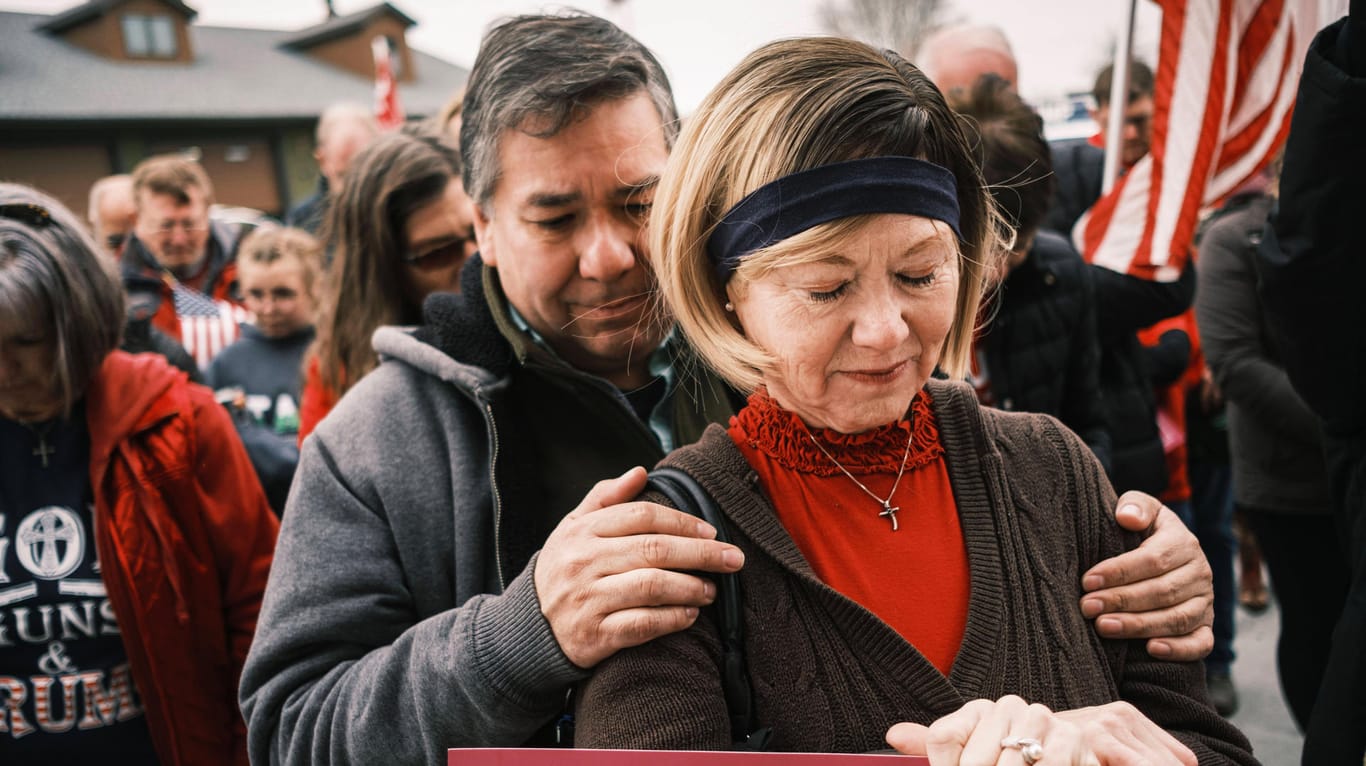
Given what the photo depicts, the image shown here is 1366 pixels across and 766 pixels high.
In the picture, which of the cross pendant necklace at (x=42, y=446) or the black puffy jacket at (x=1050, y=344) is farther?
the black puffy jacket at (x=1050, y=344)

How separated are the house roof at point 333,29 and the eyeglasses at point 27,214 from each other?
85.4 ft

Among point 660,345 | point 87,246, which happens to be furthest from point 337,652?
point 87,246

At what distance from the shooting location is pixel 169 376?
2365 millimetres

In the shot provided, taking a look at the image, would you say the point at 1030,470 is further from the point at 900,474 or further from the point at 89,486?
the point at 89,486

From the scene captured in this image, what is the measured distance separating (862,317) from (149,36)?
17.8 m

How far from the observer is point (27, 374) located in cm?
221

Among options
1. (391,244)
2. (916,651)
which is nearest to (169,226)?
(391,244)

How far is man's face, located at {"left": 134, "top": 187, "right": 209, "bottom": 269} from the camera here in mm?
5051

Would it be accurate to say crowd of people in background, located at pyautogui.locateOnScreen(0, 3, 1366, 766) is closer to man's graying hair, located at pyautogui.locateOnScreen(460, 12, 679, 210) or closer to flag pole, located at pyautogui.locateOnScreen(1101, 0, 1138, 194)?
man's graying hair, located at pyautogui.locateOnScreen(460, 12, 679, 210)

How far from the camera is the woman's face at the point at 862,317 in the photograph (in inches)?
44.1

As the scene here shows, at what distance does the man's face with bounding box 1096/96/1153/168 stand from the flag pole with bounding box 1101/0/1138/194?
2.14 feet

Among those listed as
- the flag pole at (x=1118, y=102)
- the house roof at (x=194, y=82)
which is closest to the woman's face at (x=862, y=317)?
the flag pole at (x=1118, y=102)

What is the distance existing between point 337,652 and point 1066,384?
7.69 feet

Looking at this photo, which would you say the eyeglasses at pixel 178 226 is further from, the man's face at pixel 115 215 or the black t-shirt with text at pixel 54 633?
the black t-shirt with text at pixel 54 633
